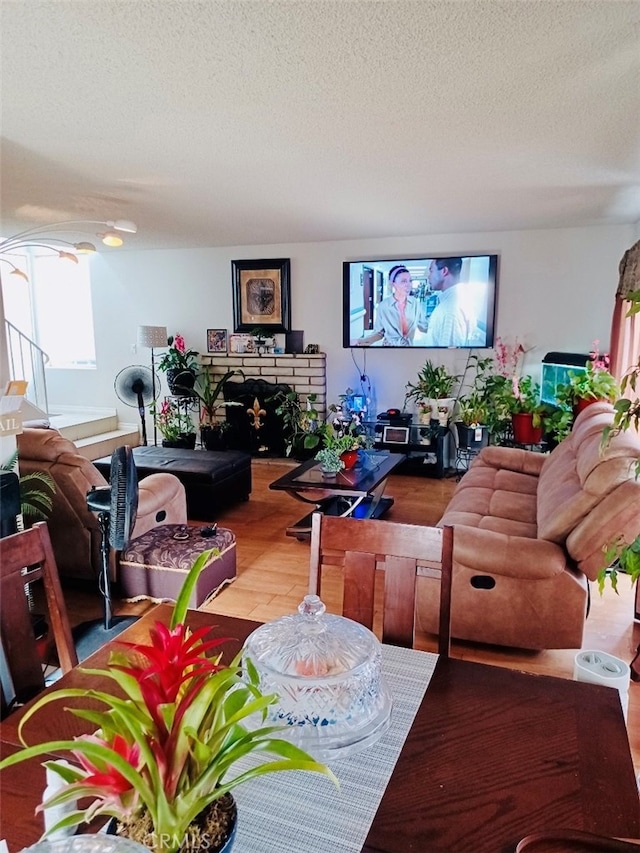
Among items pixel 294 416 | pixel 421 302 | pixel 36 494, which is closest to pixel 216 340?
pixel 294 416

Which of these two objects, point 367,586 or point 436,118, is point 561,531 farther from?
point 436,118

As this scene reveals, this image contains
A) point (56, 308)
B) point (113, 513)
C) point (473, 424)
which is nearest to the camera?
point (113, 513)

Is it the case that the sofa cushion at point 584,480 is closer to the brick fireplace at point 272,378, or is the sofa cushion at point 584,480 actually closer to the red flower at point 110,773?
the red flower at point 110,773

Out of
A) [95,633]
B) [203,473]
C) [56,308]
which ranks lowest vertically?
[95,633]

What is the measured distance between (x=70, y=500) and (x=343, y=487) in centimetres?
154

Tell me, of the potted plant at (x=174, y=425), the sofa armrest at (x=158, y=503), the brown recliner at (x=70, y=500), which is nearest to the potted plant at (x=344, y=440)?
the sofa armrest at (x=158, y=503)

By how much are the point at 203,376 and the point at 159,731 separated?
19.1ft

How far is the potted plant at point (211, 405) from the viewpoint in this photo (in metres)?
6.01

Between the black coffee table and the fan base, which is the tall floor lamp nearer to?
the black coffee table

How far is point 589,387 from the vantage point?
165 inches

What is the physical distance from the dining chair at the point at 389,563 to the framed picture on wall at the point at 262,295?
4.72 meters

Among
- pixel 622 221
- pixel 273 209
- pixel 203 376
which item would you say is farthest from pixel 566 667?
pixel 203 376

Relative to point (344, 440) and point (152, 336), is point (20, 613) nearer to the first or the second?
point (344, 440)

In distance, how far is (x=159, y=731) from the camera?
679mm
